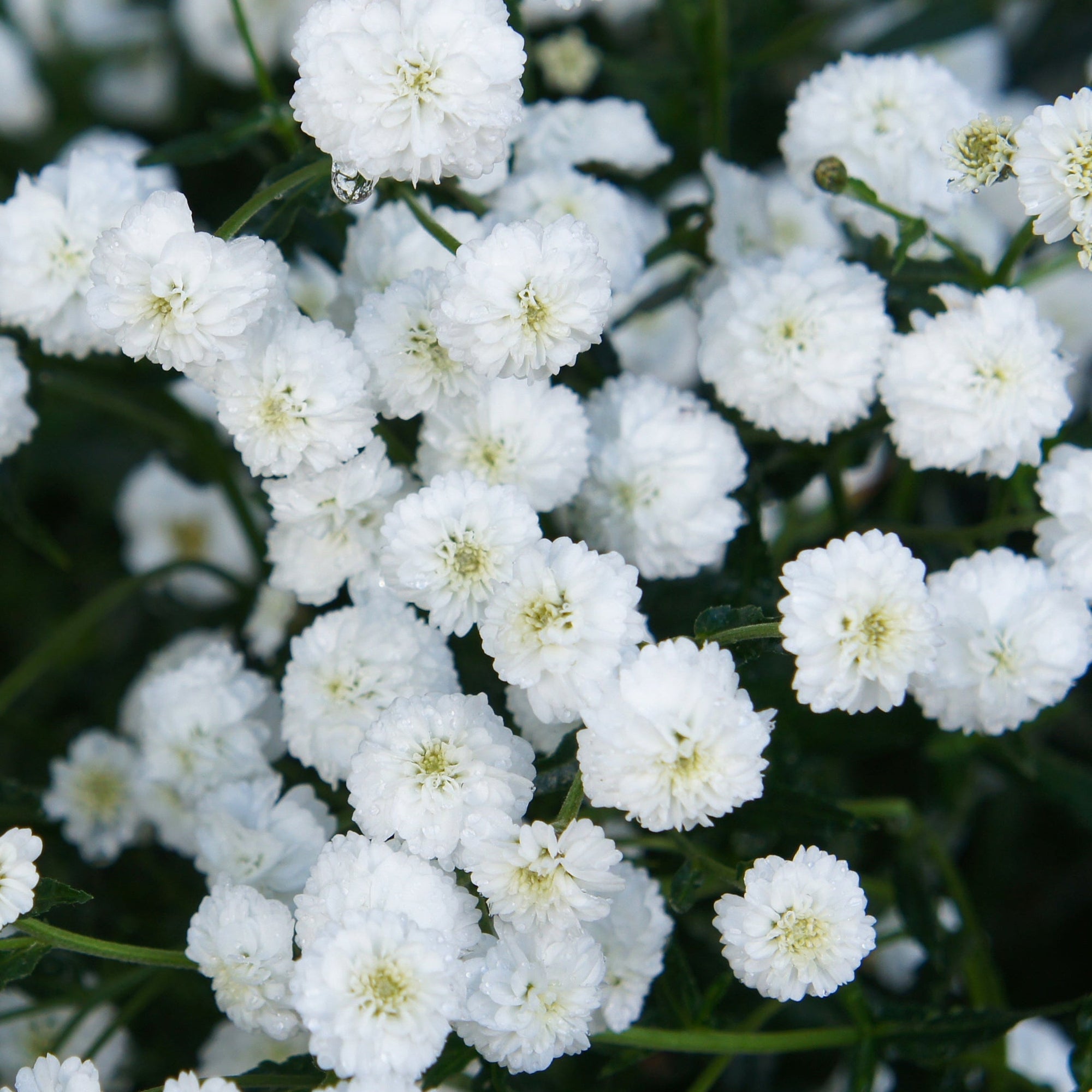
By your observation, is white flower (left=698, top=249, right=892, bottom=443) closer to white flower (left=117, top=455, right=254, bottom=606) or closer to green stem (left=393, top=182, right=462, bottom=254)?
green stem (left=393, top=182, right=462, bottom=254)

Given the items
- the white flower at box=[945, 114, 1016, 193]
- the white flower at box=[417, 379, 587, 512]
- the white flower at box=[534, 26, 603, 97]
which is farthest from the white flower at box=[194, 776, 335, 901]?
the white flower at box=[534, 26, 603, 97]

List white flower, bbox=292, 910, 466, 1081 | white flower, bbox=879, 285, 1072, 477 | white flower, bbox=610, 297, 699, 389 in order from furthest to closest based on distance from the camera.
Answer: white flower, bbox=610, 297, 699, 389 < white flower, bbox=879, 285, 1072, 477 < white flower, bbox=292, 910, 466, 1081

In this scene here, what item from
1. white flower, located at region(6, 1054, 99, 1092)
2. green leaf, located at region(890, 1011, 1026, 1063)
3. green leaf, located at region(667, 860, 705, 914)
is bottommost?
green leaf, located at region(890, 1011, 1026, 1063)

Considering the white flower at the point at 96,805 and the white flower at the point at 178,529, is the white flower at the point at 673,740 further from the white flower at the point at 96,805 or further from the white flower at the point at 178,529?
the white flower at the point at 178,529

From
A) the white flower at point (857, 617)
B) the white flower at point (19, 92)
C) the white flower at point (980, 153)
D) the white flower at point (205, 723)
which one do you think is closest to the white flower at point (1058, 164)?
the white flower at point (980, 153)

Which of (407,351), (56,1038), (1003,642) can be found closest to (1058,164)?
(1003,642)
